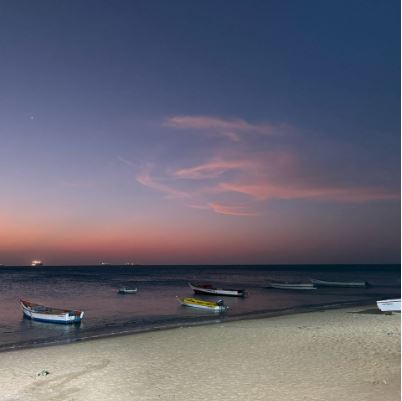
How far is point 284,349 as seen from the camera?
65.7ft

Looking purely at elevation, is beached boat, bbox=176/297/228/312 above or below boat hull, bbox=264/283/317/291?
above

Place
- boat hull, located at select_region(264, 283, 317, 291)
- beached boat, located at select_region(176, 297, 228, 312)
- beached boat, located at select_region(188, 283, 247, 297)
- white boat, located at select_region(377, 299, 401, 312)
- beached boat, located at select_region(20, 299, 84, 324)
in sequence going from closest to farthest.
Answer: white boat, located at select_region(377, 299, 401, 312) < beached boat, located at select_region(20, 299, 84, 324) < beached boat, located at select_region(176, 297, 228, 312) < beached boat, located at select_region(188, 283, 247, 297) < boat hull, located at select_region(264, 283, 317, 291)

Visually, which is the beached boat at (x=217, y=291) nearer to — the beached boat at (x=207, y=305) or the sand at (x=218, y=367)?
the beached boat at (x=207, y=305)

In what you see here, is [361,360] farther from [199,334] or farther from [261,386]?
[199,334]

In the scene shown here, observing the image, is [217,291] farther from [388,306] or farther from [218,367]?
[388,306]

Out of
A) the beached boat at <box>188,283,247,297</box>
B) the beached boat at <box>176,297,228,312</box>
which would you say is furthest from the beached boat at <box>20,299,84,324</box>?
the beached boat at <box>188,283,247,297</box>

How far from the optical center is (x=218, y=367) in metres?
16.9

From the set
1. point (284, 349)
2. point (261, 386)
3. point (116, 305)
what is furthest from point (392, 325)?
point (116, 305)

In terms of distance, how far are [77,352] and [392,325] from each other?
18662 millimetres

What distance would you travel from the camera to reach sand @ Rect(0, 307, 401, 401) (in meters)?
13.7

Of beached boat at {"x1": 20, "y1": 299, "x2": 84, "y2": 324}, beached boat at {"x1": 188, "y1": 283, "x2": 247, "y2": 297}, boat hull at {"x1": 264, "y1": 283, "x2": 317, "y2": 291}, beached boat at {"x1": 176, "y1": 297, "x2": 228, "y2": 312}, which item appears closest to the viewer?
beached boat at {"x1": 20, "y1": 299, "x2": 84, "y2": 324}

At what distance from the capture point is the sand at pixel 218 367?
44.9 ft

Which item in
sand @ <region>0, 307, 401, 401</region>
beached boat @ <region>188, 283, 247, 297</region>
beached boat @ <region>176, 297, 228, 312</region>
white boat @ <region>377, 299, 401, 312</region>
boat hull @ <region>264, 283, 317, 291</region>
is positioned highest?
white boat @ <region>377, 299, 401, 312</region>

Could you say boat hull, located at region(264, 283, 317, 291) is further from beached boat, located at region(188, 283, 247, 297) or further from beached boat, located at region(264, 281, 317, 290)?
beached boat, located at region(188, 283, 247, 297)
